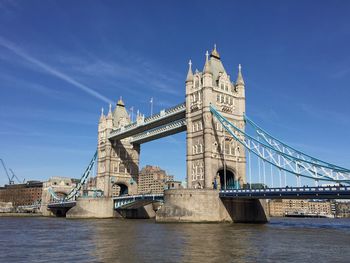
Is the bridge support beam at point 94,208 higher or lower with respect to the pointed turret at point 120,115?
lower

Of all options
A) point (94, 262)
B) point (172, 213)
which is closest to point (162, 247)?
point (94, 262)

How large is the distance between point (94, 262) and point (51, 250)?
685 cm

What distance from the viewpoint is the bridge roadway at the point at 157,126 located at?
77562 millimetres

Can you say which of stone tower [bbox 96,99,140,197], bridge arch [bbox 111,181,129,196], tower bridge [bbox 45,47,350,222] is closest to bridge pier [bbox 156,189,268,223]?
tower bridge [bbox 45,47,350,222]

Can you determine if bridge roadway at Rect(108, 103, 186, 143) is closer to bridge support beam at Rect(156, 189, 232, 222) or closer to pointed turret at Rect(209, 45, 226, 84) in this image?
pointed turret at Rect(209, 45, 226, 84)

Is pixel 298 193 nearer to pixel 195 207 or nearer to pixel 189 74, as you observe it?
pixel 195 207

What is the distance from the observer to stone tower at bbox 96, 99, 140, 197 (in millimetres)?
99125

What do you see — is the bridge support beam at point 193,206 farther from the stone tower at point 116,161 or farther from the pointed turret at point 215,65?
the stone tower at point 116,161

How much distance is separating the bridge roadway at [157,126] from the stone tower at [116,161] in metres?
4.14

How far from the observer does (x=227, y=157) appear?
6944 centimetres

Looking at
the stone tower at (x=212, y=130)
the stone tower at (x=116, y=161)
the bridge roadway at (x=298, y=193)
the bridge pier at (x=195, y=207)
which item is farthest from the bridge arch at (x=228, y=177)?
the stone tower at (x=116, y=161)

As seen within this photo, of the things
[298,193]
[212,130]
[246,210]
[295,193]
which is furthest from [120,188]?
[298,193]

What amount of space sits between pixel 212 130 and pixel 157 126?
2020cm

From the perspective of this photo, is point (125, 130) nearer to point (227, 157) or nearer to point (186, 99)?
point (186, 99)
